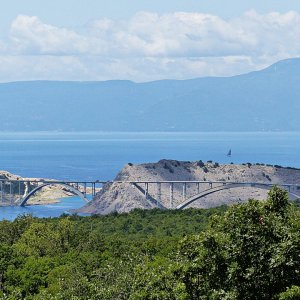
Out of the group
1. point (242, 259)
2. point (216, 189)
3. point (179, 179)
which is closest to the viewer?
point (242, 259)

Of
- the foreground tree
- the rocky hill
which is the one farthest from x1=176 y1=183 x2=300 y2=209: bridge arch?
the foreground tree

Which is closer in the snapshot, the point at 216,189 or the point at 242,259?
the point at 242,259

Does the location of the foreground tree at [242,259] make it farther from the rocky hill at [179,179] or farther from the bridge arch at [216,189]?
the bridge arch at [216,189]

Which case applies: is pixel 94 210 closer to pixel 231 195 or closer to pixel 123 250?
pixel 231 195

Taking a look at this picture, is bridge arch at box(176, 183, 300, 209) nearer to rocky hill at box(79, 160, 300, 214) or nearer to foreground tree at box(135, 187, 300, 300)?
rocky hill at box(79, 160, 300, 214)

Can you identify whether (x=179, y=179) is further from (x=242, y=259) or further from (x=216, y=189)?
(x=242, y=259)

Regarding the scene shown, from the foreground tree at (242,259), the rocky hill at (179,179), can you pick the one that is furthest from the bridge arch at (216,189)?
the foreground tree at (242,259)

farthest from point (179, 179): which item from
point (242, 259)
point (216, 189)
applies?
point (242, 259)

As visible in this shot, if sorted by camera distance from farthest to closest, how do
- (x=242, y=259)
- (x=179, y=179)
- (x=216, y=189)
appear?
(x=179, y=179), (x=216, y=189), (x=242, y=259)
